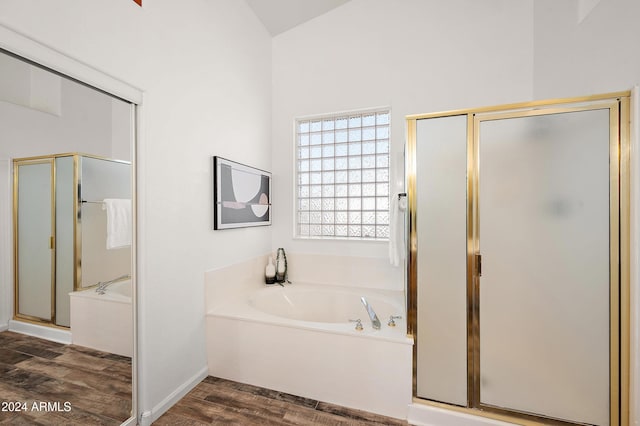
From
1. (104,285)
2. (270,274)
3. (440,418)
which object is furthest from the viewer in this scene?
(270,274)

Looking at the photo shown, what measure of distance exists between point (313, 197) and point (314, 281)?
88 centimetres

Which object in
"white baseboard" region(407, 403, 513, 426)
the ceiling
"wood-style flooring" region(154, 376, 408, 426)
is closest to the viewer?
"white baseboard" region(407, 403, 513, 426)

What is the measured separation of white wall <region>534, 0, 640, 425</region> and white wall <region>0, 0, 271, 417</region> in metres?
2.43

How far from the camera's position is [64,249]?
1261mm

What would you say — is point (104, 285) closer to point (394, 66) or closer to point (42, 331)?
point (42, 331)

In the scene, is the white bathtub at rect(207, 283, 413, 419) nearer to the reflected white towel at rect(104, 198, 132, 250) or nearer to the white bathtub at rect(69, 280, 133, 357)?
the white bathtub at rect(69, 280, 133, 357)

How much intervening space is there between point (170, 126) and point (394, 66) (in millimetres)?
2028

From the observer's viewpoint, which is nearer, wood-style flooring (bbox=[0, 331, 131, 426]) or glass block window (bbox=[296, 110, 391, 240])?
wood-style flooring (bbox=[0, 331, 131, 426])

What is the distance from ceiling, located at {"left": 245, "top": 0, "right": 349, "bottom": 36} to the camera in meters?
2.65

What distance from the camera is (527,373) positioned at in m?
1.50

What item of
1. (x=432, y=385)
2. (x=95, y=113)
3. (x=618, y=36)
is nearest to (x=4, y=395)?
(x=95, y=113)

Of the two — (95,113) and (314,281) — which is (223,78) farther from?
(314,281)

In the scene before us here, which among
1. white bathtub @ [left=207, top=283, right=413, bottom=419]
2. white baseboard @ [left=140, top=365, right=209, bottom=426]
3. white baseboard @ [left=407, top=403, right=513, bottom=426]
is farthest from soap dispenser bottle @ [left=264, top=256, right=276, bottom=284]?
white baseboard @ [left=407, top=403, right=513, bottom=426]

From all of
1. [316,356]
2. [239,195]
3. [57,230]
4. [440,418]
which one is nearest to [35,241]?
[57,230]
